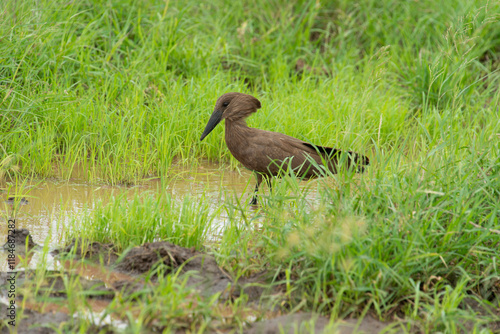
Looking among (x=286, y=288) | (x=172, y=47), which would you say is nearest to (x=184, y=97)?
(x=172, y=47)

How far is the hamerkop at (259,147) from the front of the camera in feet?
16.5

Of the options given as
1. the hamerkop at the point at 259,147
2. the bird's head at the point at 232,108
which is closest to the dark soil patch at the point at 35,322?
the hamerkop at the point at 259,147

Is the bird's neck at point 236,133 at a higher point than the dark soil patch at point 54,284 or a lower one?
higher

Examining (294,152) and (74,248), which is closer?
(74,248)

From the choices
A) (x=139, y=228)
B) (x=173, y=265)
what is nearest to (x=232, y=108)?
(x=139, y=228)

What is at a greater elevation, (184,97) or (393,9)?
(393,9)

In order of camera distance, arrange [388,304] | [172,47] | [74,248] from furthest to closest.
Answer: [172,47] < [74,248] < [388,304]

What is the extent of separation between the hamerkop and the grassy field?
0.46m

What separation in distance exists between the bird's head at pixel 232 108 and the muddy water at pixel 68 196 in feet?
1.78

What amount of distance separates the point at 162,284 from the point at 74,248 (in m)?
0.71

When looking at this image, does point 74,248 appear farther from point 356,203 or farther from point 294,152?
point 294,152

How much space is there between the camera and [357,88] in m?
7.23

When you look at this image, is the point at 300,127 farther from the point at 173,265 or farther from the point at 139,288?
the point at 139,288

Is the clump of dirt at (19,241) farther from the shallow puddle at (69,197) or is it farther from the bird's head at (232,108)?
the bird's head at (232,108)
